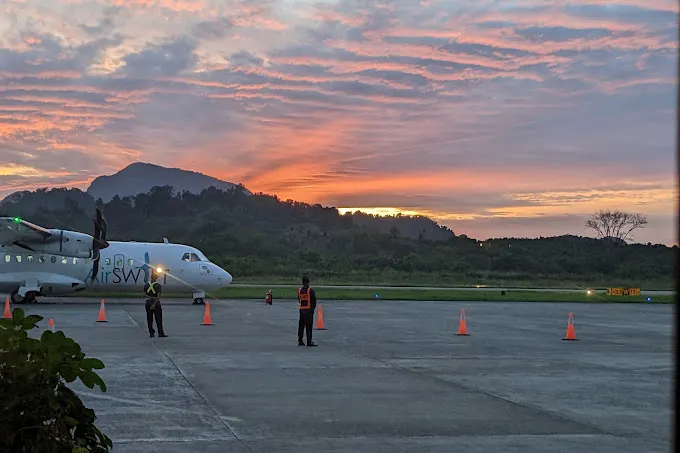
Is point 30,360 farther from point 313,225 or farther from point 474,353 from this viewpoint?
point 313,225

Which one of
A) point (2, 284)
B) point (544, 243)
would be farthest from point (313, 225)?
point (2, 284)

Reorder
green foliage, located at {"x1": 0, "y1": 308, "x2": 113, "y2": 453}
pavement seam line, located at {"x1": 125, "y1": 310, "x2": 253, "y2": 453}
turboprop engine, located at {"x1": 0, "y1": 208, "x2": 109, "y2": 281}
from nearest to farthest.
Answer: green foliage, located at {"x1": 0, "y1": 308, "x2": 113, "y2": 453}
pavement seam line, located at {"x1": 125, "y1": 310, "x2": 253, "y2": 453}
turboprop engine, located at {"x1": 0, "y1": 208, "x2": 109, "y2": 281}

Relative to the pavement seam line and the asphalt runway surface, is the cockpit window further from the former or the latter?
the pavement seam line

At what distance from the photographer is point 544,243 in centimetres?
12044

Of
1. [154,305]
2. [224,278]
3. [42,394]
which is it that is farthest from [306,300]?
[224,278]

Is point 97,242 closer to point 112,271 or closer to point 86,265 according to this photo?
point 86,265

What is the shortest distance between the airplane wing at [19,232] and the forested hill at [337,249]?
39.0 m

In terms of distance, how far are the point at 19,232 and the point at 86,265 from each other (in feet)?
9.94

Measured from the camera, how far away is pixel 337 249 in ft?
424

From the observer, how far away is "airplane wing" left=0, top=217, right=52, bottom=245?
31.1 m

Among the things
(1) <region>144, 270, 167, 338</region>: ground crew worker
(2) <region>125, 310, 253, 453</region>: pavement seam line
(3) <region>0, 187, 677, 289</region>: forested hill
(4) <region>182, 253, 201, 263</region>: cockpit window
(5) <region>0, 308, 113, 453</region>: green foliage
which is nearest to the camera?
(5) <region>0, 308, 113, 453</region>: green foliage

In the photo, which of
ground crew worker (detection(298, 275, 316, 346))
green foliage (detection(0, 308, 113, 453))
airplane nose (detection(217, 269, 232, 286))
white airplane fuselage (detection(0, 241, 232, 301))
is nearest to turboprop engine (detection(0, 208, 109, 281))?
white airplane fuselage (detection(0, 241, 232, 301))

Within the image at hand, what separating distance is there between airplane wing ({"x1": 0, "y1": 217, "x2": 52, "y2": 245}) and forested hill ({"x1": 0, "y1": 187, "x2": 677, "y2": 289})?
39.0 m

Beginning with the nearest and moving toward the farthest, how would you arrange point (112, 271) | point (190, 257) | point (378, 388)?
point (378, 388)
point (112, 271)
point (190, 257)
